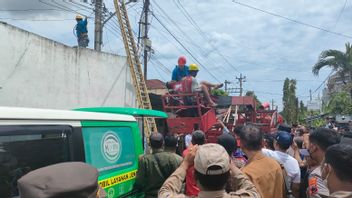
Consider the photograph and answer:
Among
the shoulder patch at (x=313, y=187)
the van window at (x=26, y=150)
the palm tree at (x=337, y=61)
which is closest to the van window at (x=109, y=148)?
the van window at (x=26, y=150)

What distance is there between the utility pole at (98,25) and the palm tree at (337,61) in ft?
36.7

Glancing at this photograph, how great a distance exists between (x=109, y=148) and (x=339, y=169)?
7.14 ft

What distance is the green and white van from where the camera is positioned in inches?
96.4

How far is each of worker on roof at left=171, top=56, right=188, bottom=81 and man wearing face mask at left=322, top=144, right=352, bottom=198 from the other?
7.70 meters

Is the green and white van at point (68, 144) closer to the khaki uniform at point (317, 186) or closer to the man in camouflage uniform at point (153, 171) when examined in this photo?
the man in camouflage uniform at point (153, 171)

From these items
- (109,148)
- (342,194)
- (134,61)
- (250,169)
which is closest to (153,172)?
(109,148)

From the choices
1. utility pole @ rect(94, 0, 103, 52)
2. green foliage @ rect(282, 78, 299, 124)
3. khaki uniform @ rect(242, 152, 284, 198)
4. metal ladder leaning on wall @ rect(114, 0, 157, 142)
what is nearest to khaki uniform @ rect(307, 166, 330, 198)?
khaki uniform @ rect(242, 152, 284, 198)

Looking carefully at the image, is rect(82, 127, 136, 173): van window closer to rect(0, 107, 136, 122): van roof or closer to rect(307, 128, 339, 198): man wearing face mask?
rect(0, 107, 136, 122): van roof

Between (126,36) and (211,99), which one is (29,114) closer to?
(211,99)

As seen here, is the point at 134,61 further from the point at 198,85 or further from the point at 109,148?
the point at 109,148

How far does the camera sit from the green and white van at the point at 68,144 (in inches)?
96.4

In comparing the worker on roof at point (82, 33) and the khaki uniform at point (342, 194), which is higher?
the worker on roof at point (82, 33)

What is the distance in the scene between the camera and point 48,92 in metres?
9.65

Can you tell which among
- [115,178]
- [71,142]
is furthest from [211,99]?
[71,142]
